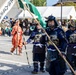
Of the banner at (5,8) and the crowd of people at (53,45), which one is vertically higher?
the banner at (5,8)

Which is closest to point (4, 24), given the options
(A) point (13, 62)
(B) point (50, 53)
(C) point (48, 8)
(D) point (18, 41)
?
(C) point (48, 8)

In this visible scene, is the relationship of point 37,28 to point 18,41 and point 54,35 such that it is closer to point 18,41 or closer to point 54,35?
point 54,35

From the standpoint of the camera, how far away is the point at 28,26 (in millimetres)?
32500

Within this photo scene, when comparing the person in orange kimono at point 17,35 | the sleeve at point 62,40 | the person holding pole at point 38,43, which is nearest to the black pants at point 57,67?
the sleeve at point 62,40

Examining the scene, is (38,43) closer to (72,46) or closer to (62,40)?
(72,46)

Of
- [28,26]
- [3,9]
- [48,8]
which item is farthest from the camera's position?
[48,8]

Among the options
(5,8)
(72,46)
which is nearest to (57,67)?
(72,46)

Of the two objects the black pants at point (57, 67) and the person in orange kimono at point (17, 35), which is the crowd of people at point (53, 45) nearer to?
the black pants at point (57, 67)

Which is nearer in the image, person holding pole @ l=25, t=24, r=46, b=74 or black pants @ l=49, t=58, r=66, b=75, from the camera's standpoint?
black pants @ l=49, t=58, r=66, b=75

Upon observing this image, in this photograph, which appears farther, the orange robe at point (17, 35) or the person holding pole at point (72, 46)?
the orange robe at point (17, 35)

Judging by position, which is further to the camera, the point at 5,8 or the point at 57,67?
the point at 57,67

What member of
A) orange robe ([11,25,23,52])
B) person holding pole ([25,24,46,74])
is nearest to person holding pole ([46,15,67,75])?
person holding pole ([25,24,46,74])

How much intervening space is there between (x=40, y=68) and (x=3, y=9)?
382 centimetres

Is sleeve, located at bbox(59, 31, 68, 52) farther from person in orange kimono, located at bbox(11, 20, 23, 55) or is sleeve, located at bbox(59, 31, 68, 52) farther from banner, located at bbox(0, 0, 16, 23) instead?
person in orange kimono, located at bbox(11, 20, 23, 55)
